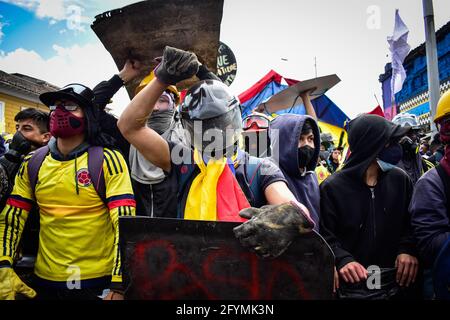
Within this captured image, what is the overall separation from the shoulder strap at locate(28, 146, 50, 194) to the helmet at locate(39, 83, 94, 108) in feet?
1.20

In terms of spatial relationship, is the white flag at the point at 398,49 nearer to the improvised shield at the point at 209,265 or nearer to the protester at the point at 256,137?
the protester at the point at 256,137

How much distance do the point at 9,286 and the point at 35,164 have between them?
82 centimetres

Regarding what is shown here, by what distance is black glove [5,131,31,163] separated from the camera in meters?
3.00

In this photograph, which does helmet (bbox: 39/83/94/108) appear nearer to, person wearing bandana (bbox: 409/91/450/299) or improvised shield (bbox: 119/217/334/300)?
improvised shield (bbox: 119/217/334/300)

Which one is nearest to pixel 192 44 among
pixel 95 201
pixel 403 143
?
pixel 95 201

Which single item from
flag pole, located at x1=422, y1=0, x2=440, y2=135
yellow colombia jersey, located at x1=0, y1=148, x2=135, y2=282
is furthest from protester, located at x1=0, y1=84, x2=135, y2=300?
flag pole, located at x1=422, y1=0, x2=440, y2=135

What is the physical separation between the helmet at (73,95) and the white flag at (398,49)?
267 inches

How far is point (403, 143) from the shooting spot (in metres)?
4.22

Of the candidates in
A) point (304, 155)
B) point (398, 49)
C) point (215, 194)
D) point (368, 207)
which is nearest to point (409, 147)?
point (304, 155)

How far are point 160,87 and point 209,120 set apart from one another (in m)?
0.31

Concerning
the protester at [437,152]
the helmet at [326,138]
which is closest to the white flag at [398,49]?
the protester at [437,152]

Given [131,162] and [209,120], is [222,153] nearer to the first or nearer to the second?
[209,120]

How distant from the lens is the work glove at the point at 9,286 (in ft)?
7.32

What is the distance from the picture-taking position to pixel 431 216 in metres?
2.12
